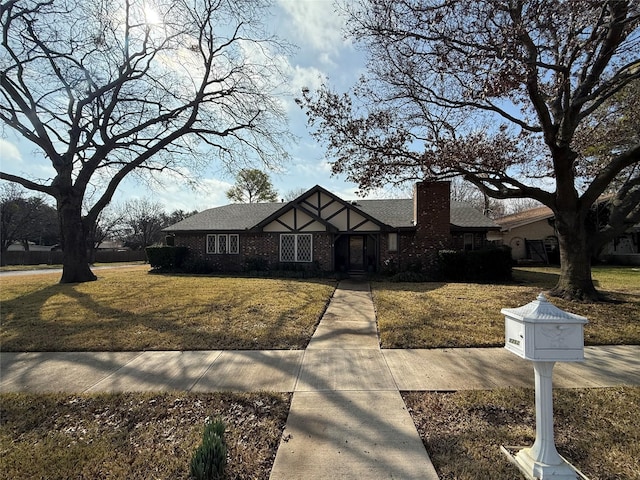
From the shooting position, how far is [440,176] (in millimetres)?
11164

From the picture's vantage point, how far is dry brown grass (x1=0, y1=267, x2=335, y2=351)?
6094 millimetres

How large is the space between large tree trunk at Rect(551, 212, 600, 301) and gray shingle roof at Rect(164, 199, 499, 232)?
7228 mm

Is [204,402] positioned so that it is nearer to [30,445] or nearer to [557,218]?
[30,445]

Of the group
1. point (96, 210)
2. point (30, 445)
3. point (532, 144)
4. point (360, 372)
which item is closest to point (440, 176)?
point (532, 144)

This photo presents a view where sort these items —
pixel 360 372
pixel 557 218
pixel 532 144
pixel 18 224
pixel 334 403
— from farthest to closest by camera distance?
pixel 18 224 < pixel 532 144 < pixel 557 218 < pixel 360 372 < pixel 334 403

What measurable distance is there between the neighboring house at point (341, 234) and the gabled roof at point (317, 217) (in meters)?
0.05

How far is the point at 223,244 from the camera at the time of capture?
768 inches

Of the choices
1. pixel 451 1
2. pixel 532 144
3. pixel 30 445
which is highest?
pixel 451 1

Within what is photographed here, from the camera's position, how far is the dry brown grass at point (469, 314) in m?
6.05

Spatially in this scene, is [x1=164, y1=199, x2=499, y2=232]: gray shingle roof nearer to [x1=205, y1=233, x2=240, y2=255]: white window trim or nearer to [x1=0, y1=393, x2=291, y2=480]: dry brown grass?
[x1=205, y1=233, x2=240, y2=255]: white window trim

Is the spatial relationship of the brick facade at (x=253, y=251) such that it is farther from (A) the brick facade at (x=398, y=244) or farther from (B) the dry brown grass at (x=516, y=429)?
(B) the dry brown grass at (x=516, y=429)

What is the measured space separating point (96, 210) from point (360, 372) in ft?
55.8

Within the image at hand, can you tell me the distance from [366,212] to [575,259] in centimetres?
1060

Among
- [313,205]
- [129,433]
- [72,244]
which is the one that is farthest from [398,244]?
[72,244]
